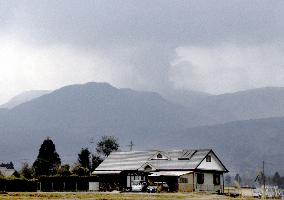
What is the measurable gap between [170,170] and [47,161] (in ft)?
133

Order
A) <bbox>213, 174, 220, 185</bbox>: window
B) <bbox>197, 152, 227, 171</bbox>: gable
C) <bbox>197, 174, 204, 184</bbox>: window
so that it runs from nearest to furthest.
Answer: <bbox>197, 174, 204, 184</bbox>: window
<bbox>197, 152, 227, 171</bbox>: gable
<bbox>213, 174, 220, 185</bbox>: window

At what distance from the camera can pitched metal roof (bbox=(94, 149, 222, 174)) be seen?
8738cm

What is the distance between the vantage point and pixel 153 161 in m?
92.4

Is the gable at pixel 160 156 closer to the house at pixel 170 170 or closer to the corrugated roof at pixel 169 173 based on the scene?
the house at pixel 170 170

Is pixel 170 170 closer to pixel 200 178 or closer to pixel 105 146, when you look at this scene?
pixel 200 178

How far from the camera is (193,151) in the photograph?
90750 mm

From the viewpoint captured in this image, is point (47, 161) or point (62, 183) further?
point (47, 161)

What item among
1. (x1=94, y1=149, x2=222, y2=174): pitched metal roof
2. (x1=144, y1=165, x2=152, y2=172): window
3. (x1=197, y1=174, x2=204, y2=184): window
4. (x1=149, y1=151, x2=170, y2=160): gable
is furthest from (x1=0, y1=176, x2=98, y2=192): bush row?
(x1=197, y1=174, x2=204, y2=184): window

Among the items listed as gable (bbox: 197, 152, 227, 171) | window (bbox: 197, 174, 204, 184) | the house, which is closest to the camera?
the house

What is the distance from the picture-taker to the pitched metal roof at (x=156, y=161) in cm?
8738

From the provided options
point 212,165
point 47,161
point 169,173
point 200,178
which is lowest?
point 200,178

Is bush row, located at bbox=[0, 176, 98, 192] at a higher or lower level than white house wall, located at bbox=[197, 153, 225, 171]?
lower

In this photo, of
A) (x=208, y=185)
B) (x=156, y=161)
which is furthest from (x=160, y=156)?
(x=208, y=185)

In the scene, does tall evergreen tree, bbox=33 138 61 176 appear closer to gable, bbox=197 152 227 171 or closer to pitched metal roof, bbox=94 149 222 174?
pitched metal roof, bbox=94 149 222 174
